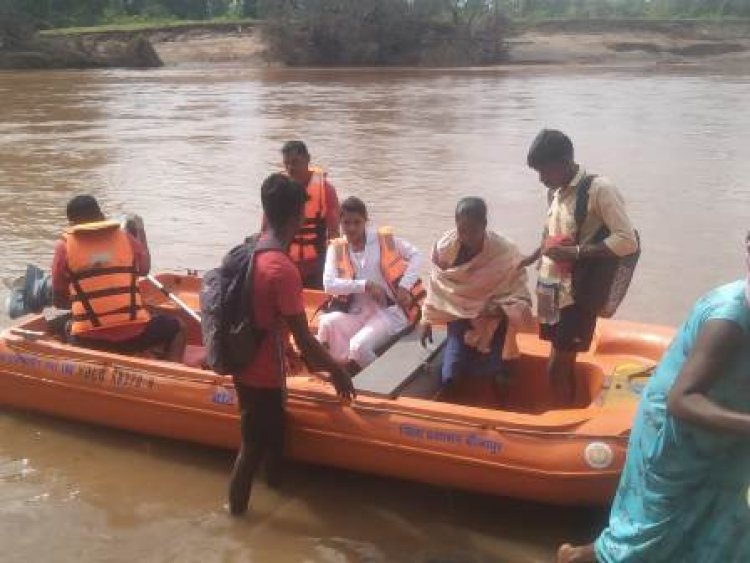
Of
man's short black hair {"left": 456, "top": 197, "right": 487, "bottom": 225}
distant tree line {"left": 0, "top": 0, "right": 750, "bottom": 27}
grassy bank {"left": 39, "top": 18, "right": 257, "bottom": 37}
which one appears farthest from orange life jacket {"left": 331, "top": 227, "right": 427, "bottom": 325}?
grassy bank {"left": 39, "top": 18, "right": 257, "bottom": 37}

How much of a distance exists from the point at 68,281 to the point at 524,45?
39926 millimetres

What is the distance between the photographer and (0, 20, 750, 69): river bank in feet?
118

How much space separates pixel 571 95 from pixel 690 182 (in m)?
12.5

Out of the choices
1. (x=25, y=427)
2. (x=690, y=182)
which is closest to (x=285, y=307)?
Result: (x=25, y=427)

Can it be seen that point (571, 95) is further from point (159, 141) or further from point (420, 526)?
point (420, 526)

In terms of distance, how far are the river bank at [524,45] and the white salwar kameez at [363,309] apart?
32530 millimetres

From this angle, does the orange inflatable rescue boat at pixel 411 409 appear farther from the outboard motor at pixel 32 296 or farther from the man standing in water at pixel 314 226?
the man standing in water at pixel 314 226

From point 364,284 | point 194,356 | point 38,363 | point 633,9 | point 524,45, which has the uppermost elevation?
point 633,9

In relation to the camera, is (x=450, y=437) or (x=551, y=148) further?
(x=450, y=437)

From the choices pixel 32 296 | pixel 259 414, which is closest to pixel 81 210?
pixel 32 296

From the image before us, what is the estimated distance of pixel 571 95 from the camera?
2352 cm

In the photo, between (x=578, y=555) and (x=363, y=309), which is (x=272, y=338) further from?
(x=578, y=555)

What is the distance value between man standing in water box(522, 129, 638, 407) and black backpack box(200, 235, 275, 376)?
1.13 m

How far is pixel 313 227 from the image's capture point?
5457 mm
